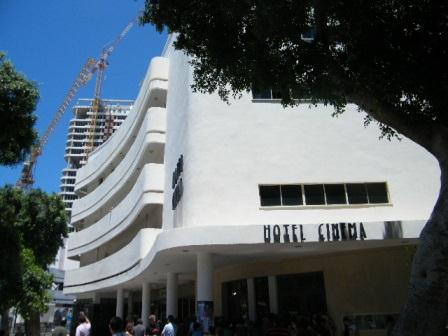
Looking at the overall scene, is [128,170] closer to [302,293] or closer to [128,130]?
[128,130]

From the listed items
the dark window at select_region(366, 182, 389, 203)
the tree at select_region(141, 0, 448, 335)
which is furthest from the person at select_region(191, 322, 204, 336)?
the dark window at select_region(366, 182, 389, 203)

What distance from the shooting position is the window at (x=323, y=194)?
705 inches

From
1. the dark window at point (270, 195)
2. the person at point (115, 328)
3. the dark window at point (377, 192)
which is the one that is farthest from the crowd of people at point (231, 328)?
the dark window at point (377, 192)

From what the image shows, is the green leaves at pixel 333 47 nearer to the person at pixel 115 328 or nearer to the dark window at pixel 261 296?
the person at pixel 115 328

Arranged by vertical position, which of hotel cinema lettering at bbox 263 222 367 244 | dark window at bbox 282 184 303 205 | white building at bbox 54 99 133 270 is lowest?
hotel cinema lettering at bbox 263 222 367 244

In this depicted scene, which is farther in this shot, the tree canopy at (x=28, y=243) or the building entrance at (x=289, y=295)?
the building entrance at (x=289, y=295)

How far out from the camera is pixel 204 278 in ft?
52.5

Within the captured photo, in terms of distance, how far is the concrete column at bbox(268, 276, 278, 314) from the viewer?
66.9ft

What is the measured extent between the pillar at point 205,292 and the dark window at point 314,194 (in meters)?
4.44

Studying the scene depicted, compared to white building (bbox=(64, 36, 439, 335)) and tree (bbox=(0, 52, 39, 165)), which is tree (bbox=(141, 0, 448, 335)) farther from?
white building (bbox=(64, 36, 439, 335))

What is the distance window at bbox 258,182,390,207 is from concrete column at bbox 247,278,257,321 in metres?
5.27

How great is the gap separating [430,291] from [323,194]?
10.9 meters

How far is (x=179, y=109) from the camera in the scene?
2180 cm

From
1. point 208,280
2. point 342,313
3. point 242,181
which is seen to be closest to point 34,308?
point 208,280
